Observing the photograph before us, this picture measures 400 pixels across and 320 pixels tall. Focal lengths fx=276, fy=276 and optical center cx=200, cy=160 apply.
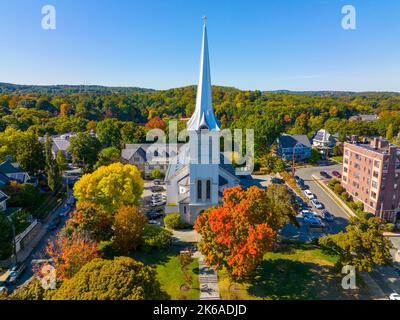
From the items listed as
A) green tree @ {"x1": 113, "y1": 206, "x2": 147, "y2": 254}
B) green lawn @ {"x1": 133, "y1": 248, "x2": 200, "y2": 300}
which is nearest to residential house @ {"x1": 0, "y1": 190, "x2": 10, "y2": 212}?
green tree @ {"x1": 113, "y1": 206, "x2": 147, "y2": 254}

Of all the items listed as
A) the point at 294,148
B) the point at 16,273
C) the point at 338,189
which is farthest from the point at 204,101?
the point at 294,148

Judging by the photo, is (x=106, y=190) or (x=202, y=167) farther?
(x=106, y=190)

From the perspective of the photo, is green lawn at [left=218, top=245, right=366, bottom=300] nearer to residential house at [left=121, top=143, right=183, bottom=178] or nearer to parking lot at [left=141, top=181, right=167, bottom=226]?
parking lot at [left=141, top=181, right=167, bottom=226]

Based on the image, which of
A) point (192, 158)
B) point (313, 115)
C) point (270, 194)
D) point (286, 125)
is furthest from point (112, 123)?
point (313, 115)

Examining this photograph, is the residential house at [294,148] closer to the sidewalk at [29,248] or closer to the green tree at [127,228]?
the green tree at [127,228]

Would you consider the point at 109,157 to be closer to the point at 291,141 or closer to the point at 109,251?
the point at 109,251

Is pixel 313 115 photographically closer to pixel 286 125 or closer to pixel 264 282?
pixel 286 125
